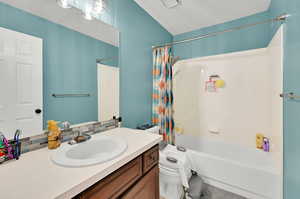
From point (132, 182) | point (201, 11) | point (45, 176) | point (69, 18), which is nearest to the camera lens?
point (45, 176)

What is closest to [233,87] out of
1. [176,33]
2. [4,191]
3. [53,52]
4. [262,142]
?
[262,142]

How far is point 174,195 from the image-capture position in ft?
4.47

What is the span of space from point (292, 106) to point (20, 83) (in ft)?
6.38

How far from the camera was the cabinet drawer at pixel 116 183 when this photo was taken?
58 cm

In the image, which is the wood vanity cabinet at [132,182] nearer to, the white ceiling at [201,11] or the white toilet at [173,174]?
the white toilet at [173,174]

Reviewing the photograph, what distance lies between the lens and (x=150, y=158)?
0.96 m

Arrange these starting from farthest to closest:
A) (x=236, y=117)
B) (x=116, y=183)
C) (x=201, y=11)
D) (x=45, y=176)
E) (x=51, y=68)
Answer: (x=236, y=117), (x=201, y=11), (x=51, y=68), (x=116, y=183), (x=45, y=176)

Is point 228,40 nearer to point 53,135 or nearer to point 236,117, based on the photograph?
point 236,117

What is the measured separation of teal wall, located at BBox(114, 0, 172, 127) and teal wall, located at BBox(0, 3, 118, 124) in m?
0.35

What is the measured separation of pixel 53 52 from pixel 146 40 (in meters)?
1.25

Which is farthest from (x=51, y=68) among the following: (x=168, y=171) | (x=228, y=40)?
(x=228, y=40)

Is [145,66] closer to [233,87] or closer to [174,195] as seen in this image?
[233,87]

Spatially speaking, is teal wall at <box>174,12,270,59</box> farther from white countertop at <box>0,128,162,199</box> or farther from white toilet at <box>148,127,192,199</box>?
white countertop at <box>0,128,162,199</box>

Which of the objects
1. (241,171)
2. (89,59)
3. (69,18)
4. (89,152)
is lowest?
(241,171)
